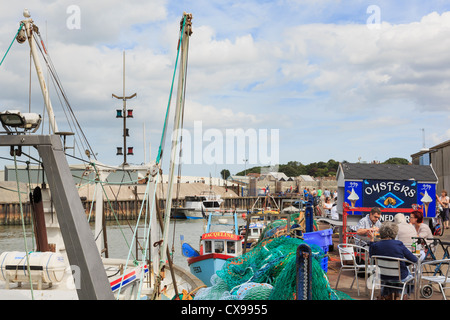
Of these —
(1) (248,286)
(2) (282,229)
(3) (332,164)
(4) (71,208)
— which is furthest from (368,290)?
(3) (332,164)

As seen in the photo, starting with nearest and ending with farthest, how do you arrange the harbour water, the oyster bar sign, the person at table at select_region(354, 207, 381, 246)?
the person at table at select_region(354, 207, 381, 246) → the oyster bar sign → the harbour water

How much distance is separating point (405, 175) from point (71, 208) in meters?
13.0

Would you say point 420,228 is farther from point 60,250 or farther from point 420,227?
point 60,250

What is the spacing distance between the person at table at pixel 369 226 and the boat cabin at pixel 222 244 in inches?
252

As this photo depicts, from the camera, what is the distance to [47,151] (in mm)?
4172

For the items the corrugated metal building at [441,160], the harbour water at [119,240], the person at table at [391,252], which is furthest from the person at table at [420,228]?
the corrugated metal building at [441,160]

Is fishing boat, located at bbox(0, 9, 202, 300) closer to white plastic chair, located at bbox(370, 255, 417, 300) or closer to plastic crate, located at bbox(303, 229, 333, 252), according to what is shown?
plastic crate, located at bbox(303, 229, 333, 252)

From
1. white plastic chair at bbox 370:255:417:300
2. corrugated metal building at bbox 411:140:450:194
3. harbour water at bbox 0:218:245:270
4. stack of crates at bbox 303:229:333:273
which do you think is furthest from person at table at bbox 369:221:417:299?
corrugated metal building at bbox 411:140:450:194

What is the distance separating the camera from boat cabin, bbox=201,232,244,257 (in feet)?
Result: 53.5

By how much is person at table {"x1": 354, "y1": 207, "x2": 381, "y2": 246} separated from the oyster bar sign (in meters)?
4.09

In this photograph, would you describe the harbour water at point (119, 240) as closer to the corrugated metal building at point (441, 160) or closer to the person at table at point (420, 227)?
the person at table at point (420, 227)

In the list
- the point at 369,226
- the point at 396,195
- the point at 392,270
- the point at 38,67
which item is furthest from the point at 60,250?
the point at 396,195

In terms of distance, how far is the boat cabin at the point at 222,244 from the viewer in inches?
642

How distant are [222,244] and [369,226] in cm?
690
